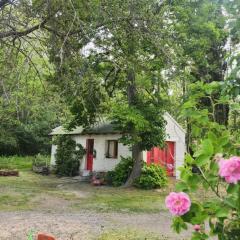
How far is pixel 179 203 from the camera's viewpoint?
2.03 metres

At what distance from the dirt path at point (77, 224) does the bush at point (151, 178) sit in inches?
240

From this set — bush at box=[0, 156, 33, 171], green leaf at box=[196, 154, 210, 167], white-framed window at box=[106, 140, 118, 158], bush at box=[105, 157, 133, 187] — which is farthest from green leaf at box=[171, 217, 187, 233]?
bush at box=[0, 156, 33, 171]

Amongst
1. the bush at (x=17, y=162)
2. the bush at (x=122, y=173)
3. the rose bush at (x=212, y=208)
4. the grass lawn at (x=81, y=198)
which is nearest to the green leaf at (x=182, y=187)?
the rose bush at (x=212, y=208)

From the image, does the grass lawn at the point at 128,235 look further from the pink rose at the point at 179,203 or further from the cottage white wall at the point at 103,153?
the cottage white wall at the point at 103,153

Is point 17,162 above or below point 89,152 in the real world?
below

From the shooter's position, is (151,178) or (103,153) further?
(103,153)

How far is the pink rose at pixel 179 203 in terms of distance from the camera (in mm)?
2018

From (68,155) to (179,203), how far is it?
72.8 ft

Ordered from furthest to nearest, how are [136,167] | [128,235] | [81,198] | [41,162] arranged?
[41,162]
[136,167]
[81,198]
[128,235]

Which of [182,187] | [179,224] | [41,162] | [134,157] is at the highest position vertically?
[134,157]

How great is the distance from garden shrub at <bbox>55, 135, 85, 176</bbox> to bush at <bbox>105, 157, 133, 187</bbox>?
463 centimetres

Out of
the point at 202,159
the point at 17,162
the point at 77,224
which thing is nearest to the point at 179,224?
the point at 202,159

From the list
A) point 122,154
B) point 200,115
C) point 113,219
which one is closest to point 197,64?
point 122,154

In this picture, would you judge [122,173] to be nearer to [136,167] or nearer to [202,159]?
[136,167]
